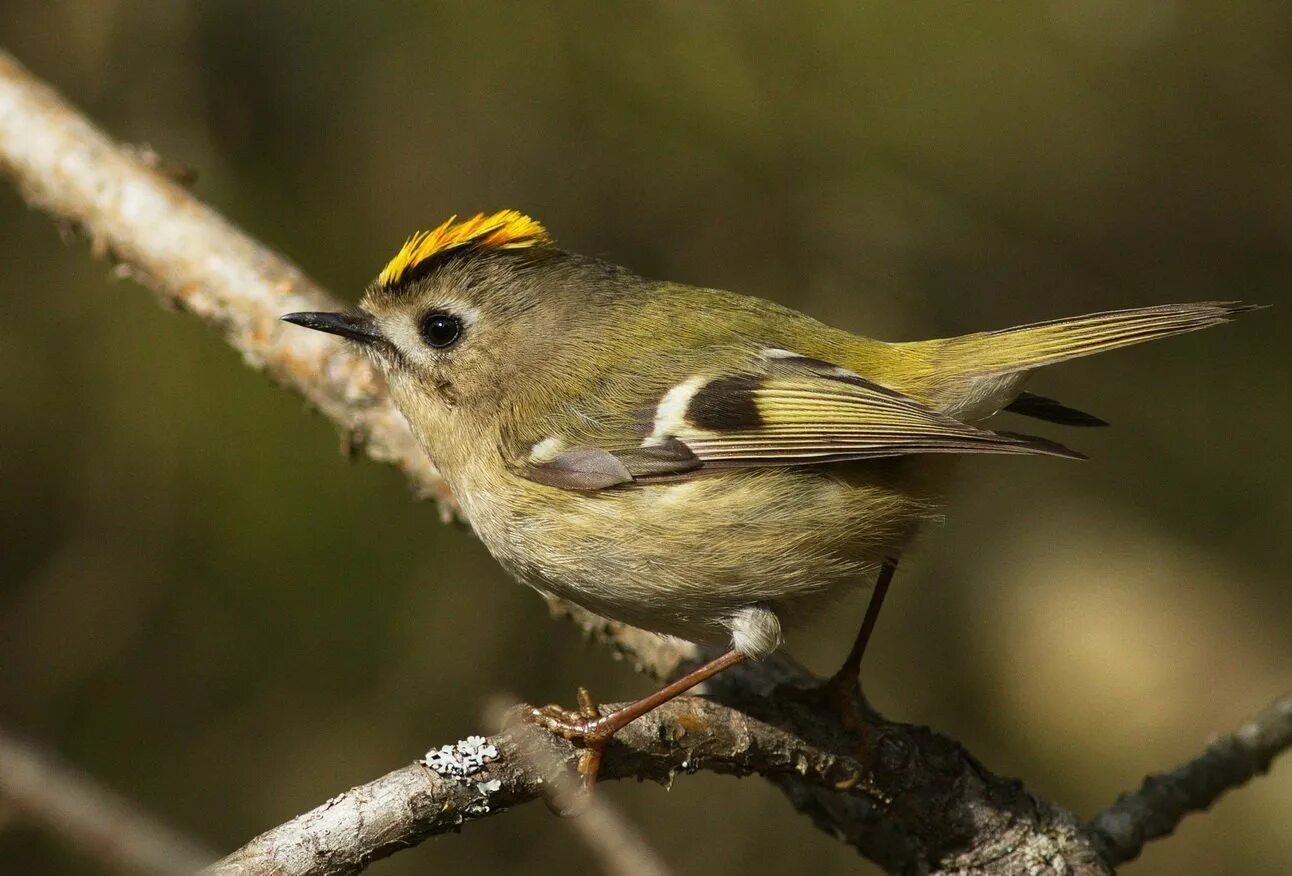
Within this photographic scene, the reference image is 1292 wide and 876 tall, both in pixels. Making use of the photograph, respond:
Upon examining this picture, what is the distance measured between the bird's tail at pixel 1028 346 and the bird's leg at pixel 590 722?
2.47ft

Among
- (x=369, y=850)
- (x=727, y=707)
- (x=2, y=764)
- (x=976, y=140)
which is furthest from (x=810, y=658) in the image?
(x=2, y=764)

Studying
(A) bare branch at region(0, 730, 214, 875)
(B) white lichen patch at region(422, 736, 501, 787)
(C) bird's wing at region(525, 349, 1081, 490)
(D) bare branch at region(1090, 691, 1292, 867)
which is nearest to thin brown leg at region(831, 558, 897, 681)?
(C) bird's wing at region(525, 349, 1081, 490)

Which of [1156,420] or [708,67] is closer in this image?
[708,67]

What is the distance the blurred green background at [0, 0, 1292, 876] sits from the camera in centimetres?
345

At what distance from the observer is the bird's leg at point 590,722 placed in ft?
6.04

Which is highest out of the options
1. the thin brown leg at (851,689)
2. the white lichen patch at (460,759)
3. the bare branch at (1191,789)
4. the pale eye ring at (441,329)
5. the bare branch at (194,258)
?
the bare branch at (194,258)

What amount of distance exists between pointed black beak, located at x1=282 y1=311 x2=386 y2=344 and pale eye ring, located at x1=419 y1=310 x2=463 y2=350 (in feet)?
0.29

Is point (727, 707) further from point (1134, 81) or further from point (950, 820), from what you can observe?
point (1134, 81)

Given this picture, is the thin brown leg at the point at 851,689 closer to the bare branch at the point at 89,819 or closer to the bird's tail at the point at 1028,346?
the bird's tail at the point at 1028,346

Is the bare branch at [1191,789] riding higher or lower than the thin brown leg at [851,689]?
lower

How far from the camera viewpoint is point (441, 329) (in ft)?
8.23

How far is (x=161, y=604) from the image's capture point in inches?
135

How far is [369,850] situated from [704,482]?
90 cm

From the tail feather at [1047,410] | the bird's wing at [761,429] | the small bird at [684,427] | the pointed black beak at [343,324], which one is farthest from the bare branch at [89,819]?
the tail feather at [1047,410]
